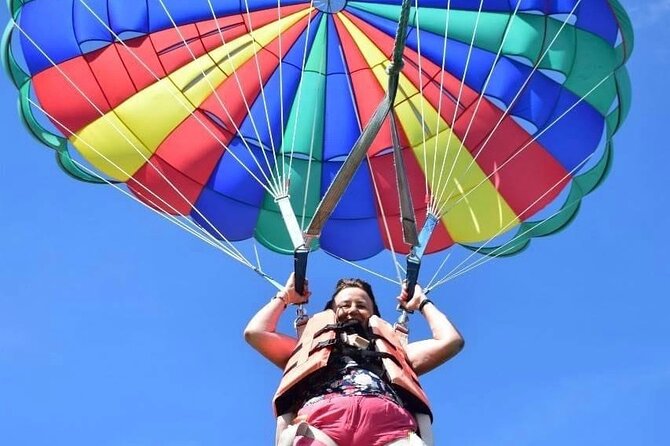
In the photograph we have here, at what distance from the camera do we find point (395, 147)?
6359mm

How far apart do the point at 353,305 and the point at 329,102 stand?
3127mm

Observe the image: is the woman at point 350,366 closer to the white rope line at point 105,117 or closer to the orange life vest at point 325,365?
the orange life vest at point 325,365

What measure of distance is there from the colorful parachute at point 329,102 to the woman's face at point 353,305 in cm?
229

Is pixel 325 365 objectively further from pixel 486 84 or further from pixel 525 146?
pixel 525 146

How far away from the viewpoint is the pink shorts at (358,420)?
484 centimetres

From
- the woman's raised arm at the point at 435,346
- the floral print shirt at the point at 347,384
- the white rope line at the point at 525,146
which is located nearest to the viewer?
the floral print shirt at the point at 347,384

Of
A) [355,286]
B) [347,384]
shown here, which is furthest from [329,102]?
[347,384]

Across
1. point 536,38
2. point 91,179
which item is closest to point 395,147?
point 536,38

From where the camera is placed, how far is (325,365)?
5.13m

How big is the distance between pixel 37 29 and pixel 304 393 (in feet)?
12.8

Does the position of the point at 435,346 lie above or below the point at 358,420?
above

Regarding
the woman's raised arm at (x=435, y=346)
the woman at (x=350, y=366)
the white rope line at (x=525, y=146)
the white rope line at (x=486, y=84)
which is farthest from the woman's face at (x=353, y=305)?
the white rope line at (x=525, y=146)

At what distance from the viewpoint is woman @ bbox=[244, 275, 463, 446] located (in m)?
4.87

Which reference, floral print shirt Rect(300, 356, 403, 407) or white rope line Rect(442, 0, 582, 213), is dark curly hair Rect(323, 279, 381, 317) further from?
white rope line Rect(442, 0, 582, 213)
